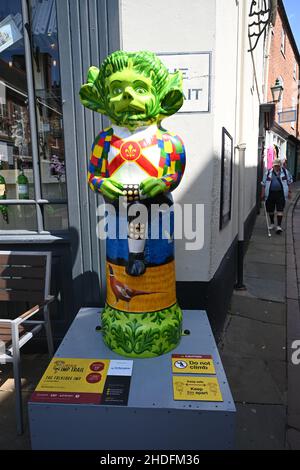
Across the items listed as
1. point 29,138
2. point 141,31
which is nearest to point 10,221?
point 29,138

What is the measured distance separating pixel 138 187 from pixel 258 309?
2.79 metres

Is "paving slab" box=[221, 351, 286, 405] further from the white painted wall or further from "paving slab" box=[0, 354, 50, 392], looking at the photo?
"paving slab" box=[0, 354, 50, 392]

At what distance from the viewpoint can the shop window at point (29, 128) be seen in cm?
286

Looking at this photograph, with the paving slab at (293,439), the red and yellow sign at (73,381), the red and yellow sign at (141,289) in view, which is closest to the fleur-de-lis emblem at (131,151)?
the red and yellow sign at (141,289)

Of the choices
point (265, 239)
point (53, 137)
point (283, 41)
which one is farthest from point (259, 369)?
point (283, 41)

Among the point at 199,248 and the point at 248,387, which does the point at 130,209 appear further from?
the point at 248,387

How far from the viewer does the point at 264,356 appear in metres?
3.11

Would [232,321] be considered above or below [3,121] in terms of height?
below

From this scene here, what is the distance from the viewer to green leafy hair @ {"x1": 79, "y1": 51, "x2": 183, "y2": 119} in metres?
1.81

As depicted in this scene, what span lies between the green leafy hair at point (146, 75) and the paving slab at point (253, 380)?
2.01 meters

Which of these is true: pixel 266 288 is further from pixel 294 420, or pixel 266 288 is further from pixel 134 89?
pixel 134 89

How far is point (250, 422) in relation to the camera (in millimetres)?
2318

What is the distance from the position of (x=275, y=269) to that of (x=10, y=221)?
162 inches

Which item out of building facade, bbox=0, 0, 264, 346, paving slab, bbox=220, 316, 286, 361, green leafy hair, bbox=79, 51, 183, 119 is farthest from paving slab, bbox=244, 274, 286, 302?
green leafy hair, bbox=79, 51, 183, 119
